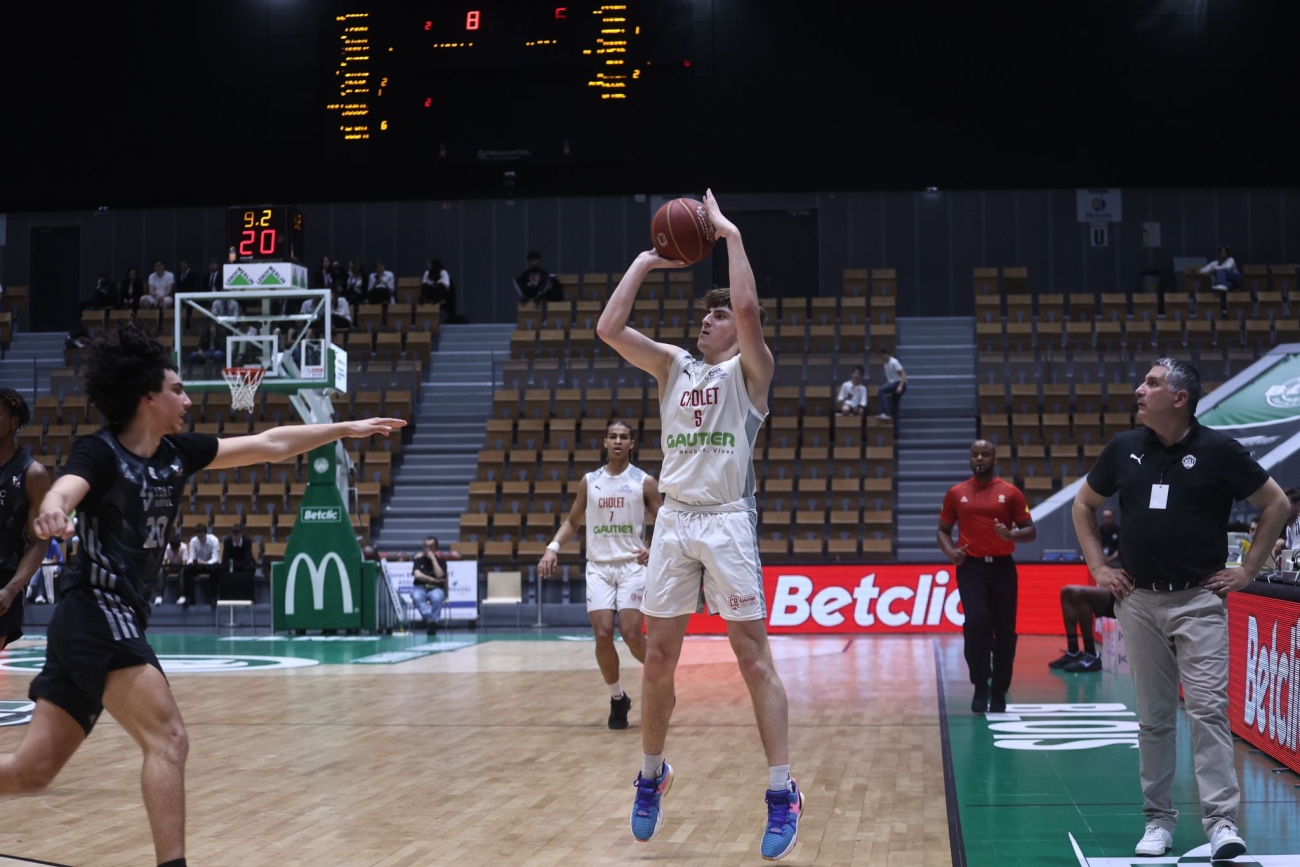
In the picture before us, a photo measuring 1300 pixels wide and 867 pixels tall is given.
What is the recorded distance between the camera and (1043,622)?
55.9 feet

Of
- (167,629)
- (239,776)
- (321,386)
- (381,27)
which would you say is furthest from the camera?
(381,27)

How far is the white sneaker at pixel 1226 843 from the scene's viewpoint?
4.89m

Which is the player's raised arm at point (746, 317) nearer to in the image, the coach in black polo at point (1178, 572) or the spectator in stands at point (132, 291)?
the coach in black polo at point (1178, 572)

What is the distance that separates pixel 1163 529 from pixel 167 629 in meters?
17.4

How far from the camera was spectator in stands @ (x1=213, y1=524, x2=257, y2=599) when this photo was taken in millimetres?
18797

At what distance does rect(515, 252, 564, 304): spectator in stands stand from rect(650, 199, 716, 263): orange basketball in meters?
19.3

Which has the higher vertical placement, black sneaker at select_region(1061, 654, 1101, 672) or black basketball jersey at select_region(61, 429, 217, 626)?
black basketball jersey at select_region(61, 429, 217, 626)

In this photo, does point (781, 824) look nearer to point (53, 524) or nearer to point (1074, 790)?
point (1074, 790)

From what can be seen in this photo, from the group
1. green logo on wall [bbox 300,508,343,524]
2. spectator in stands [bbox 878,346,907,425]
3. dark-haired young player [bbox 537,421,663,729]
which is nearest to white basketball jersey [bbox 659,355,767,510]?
dark-haired young player [bbox 537,421,663,729]

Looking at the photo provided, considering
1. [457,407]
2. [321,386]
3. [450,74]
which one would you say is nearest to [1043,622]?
[321,386]

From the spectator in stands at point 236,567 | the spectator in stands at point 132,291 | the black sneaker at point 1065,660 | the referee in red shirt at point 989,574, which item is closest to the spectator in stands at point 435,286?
the spectator in stands at point 132,291

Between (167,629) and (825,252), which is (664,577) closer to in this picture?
(167,629)

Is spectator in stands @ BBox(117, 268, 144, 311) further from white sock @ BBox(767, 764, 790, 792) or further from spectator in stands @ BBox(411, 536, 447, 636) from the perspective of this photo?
white sock @ BBox(767, 764, 790, 792)

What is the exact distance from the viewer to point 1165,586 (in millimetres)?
5285
